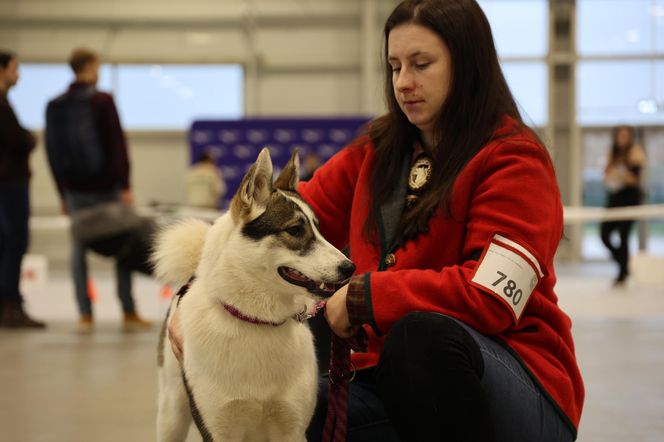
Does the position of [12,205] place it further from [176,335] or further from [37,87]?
[37,87]

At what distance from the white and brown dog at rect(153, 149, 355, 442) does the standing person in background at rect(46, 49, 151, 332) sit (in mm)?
3437

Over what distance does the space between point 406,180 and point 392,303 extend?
0.37 metres

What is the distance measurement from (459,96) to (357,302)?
0.52 metres

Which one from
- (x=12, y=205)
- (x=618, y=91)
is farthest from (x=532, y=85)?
(x=12, y=205)

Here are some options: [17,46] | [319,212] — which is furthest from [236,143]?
[319,212]

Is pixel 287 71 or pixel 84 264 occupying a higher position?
pixel 287 71

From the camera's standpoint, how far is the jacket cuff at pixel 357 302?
161cm

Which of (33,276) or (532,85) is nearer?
(33,276)

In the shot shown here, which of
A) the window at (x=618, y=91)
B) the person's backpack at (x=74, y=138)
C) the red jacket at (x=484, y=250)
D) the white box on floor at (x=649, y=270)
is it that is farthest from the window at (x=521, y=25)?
the red jacket at (x=484, y=250)

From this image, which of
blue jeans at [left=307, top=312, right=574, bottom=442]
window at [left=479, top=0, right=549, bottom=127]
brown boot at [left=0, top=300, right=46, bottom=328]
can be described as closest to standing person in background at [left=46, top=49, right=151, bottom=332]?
brown boot at [left=0, top=300, right=46, bottom=328]

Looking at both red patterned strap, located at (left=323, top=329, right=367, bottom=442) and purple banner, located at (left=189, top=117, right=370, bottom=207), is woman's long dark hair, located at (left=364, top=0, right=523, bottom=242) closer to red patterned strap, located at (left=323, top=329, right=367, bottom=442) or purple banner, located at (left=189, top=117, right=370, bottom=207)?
red patterned strap, located at (left=323, top=329, right=367, bottom=442)

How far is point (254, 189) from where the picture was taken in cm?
181

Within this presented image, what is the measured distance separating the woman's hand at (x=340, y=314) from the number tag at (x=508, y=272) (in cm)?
28

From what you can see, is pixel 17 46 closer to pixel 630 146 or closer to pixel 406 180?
pixel 630 146
